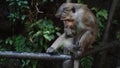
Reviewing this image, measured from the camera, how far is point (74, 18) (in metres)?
2.84

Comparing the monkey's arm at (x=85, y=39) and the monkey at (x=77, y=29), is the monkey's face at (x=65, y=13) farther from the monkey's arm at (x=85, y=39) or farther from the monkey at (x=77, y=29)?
the monkey's arm at (x=85, y=39)

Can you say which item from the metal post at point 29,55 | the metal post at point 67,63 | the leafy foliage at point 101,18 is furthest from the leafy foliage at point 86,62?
the metal post at point 29,55

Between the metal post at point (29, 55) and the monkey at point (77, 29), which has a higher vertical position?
the metal post at point (29, 55)

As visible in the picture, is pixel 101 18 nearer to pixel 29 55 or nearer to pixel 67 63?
pixel 67 63

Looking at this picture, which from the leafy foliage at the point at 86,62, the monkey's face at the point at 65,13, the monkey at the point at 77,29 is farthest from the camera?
the leafy foliage at the point at 86,62

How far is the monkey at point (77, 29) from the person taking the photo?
9.15 ft

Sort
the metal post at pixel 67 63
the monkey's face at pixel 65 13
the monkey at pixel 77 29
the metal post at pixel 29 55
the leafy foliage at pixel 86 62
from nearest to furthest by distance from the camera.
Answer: the metal post at pixel 29 55, the metal post at pixel 67 63, the monkey's face at pixel 65 13, the monkey at pixel 77 29, the leafy foliage at pixel 86 62

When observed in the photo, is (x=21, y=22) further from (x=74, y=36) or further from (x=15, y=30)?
(x=74, y=36)

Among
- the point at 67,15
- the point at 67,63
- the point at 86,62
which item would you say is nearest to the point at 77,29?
the point at 67,15

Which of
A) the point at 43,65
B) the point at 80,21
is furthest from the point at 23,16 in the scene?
the point at 80,21

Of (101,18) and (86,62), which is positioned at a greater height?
(101,18)

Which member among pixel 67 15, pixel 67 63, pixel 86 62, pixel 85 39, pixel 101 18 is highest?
pixel 67 15

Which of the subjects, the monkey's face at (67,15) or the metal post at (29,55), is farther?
the monkey's face at (67,15)

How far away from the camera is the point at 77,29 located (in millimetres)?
2988
